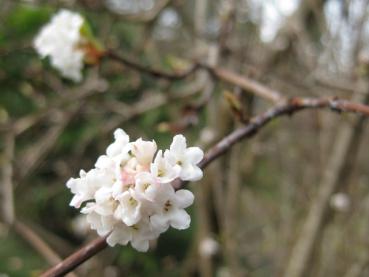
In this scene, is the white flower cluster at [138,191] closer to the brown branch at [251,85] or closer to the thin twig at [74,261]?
the thin twig at [74,261]

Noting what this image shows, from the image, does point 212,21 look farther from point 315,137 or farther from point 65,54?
point 65,54

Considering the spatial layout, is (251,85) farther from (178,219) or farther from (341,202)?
(341,202)

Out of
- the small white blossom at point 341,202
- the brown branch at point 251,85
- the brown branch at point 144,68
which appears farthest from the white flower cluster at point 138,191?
the small white blossom at point 341,202

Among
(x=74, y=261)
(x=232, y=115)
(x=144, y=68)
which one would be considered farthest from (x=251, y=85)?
(x=232, y=115)

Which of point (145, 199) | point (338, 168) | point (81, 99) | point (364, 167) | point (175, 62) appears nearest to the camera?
point (145, 199)

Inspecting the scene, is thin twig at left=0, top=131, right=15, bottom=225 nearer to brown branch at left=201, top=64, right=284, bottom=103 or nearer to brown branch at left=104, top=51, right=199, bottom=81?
brown branch at left=104, top=51, right=199, bottom=81

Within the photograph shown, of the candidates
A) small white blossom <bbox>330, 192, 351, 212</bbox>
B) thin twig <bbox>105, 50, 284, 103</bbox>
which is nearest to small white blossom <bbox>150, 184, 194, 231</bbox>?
thin twig <bbox>105, 50, 284, 103</bbox>

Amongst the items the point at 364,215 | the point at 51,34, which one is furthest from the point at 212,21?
the point at 51,34
